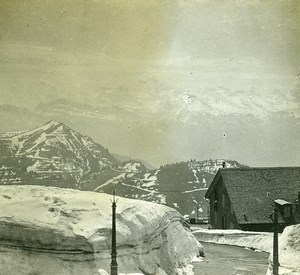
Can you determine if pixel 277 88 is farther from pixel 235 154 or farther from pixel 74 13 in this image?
pixel 74 13

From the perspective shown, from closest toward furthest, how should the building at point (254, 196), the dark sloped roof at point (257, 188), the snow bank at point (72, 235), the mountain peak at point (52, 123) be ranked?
the snow bank at point (72, 235), the mountain peak at point (52, 123), the building at point (254, 196), the dark sloped roof at point (257, 188)

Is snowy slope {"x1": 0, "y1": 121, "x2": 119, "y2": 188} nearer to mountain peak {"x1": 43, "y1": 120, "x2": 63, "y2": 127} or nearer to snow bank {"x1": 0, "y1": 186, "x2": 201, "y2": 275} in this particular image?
mountain peak {"x1": 43, "y1": 120, "x2": 63, "y2": 127}

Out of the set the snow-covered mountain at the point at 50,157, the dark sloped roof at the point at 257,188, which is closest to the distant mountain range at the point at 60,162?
the snow-covered mountain at the point at 50,157

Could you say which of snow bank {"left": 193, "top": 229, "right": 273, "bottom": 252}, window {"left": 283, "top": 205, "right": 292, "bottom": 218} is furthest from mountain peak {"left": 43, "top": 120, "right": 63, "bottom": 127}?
window {"left": 283, "top": 205, "right": 292, "bottom": 218}

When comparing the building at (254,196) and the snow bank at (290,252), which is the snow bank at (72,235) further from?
the building at (254,196)

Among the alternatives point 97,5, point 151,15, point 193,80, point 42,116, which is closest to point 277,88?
point 193,80

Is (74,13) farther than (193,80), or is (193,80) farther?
(193,80)
